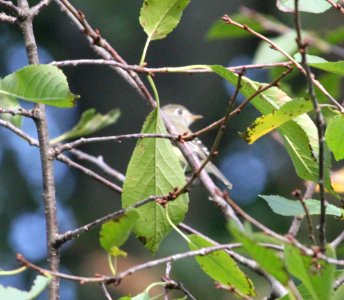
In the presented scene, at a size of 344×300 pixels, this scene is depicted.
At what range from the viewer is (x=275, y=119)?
4.25 ft

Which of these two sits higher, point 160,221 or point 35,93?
point 35,93

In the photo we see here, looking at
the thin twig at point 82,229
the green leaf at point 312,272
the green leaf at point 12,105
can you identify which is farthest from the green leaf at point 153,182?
the green leaf at point 12,105

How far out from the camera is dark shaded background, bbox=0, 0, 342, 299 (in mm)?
5766

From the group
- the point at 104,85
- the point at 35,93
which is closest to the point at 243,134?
the point at 35,93

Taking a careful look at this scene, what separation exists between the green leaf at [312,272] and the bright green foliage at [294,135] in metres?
0.32

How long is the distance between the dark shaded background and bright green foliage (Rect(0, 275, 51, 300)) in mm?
4407

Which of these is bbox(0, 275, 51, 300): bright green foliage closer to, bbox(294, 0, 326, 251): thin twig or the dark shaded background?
bbox(294, 0, 326, 251): thin twig

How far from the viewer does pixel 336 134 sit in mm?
1336

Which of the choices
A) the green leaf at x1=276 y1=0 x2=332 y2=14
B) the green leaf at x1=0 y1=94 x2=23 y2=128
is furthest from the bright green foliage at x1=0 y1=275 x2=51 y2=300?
the green leaf at x1=0 y1=94 x2=23 y2=128

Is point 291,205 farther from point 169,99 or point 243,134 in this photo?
point 169,99

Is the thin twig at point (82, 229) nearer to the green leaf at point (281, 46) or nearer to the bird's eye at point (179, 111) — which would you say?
the green leaf at point (281, 46)

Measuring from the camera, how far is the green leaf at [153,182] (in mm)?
1378

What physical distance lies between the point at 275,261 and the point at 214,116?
5165 mm

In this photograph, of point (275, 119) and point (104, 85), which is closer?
point (275, 119)
